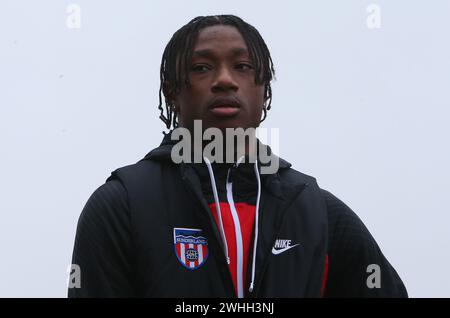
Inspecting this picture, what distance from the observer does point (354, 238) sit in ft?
15.9

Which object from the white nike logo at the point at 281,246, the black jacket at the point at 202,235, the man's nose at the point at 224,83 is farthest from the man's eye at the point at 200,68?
the white nike logo at the point at 281,246

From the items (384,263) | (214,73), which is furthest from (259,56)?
(384,263)

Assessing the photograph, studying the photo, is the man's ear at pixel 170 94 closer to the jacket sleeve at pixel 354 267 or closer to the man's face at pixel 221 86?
the man's face at pixel 221 86

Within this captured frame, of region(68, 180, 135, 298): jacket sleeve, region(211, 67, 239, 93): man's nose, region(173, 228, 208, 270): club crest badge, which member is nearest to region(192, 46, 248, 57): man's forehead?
region(211, 67, 239, 93): man's nose

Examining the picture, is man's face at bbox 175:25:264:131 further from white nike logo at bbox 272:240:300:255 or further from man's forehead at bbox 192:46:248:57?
white nike logo at bbox 272:240:300:255

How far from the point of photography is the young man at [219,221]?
450 centimetres

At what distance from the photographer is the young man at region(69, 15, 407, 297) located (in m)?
4.50

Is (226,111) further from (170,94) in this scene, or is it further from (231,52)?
(170,94)

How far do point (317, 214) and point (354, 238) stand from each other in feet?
0.82

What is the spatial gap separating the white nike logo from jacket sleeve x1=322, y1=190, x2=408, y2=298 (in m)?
0.29

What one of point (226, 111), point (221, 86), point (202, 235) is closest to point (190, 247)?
point (202, 235)

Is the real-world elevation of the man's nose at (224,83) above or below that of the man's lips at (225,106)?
above

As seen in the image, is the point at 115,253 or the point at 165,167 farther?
the point at 165,167
